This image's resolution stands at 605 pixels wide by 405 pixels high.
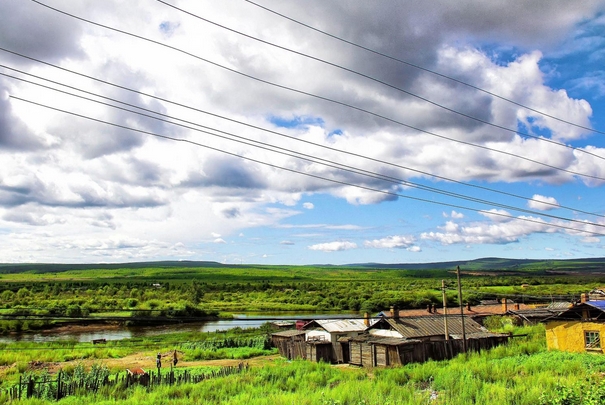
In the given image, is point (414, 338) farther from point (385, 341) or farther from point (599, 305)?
point (599, 305)

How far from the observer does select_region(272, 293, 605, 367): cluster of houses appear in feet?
98.9

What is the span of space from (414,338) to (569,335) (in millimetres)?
10069

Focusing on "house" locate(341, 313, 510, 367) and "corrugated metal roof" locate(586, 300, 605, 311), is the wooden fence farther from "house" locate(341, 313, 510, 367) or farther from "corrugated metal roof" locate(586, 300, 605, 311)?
"corrugated metal roof" locate(586, 300, 605, 311)

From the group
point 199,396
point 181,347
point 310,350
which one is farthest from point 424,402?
point 181,347

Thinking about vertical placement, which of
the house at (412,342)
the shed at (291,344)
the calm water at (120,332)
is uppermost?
the house at (412,342)

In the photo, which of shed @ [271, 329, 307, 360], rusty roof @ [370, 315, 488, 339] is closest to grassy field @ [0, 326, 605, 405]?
rusty roof @ [370, 315, 488, 339]

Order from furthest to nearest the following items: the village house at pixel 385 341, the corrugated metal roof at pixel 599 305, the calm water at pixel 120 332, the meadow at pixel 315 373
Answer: the calm water at pixel 120 332 → the village house at pixel 385 341 → the corrugated metal roof at pixel 599 305 → the meadow at pixel 315 373

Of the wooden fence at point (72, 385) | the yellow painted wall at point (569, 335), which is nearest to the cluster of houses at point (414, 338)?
the yellow painted wall at point (569, 335)

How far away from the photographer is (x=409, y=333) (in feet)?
112

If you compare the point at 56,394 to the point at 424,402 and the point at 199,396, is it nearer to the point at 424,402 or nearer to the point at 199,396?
the point at 199,396

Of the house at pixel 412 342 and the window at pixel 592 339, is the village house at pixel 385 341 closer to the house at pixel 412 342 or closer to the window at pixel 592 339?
the house at pixel 412 342

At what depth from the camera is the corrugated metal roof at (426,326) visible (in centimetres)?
3428

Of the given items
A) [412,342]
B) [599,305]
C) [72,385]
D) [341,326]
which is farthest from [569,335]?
[72,385]

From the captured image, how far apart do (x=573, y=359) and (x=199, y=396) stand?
20804 millimetres
